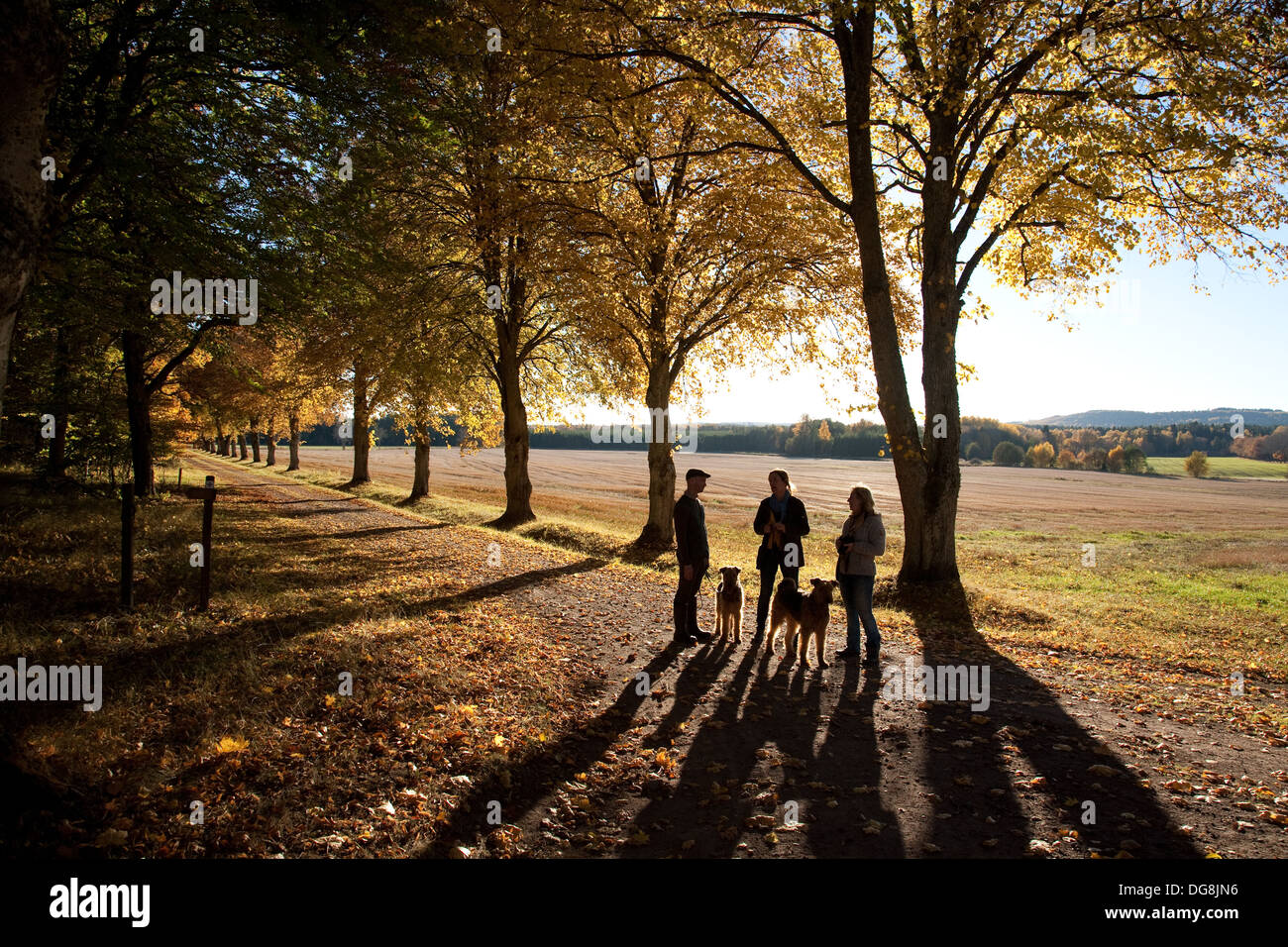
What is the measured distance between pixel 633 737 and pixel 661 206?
14286mm

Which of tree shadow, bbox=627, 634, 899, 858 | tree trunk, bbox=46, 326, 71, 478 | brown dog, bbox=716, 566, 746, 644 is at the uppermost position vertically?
tree trunk, bbox=46, 326, 71, 478

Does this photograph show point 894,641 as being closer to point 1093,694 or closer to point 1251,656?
point 1093,694

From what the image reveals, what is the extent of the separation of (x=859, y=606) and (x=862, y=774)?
131 inches

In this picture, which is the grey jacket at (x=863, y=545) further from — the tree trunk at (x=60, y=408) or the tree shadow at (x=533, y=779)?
the tree trunk at (x=60, y=408)

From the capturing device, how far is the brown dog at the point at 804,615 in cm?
803

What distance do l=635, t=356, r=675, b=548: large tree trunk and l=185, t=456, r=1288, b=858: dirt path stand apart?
10.2m

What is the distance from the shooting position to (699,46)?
11.8m

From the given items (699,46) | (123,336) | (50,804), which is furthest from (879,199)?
(123,336)

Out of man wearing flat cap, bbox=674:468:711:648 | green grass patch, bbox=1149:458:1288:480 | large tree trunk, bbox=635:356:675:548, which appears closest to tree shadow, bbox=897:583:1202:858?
man wearing flat cap, bbox=674:468:711:648

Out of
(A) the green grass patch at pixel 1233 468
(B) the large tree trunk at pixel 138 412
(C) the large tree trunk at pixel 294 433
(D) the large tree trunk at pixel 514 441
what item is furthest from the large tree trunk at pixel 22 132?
(A) the green grass patch at pixel 1233 468

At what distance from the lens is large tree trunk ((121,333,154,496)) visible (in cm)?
1727

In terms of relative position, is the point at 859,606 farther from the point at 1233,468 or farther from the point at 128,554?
the point at 1233,468

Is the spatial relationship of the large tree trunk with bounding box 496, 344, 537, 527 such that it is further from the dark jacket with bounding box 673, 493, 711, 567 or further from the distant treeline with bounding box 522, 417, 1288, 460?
the distant treeline with bounding box 522, 417, 1288, 460

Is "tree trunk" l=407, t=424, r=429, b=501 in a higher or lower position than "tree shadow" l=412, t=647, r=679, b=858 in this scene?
higher
